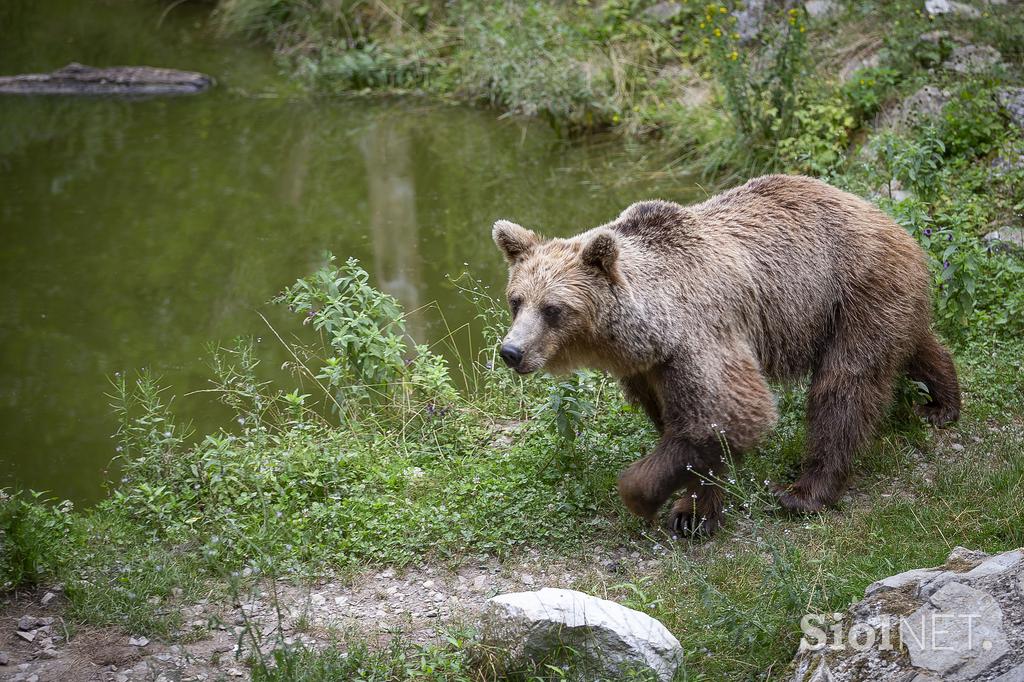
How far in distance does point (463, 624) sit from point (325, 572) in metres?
1.00

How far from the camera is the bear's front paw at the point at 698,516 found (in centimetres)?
524

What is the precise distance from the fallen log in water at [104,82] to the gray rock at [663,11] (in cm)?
625

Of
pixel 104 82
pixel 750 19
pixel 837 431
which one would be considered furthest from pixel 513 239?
pixel 104 82

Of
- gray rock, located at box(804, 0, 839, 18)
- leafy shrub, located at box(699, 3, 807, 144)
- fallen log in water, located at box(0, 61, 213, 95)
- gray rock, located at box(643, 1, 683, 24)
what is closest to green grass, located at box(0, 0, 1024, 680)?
leafy shrub, located at box(699, 3, 807, 144)

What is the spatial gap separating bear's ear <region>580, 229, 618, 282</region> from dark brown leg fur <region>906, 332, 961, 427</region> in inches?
76.5

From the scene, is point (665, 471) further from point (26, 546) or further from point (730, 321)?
point (26, 546)

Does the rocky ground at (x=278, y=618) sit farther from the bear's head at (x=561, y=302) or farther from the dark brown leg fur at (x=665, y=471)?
the bear's head at (x=561, y=302)

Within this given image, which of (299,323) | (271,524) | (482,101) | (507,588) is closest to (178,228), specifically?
(299,323)

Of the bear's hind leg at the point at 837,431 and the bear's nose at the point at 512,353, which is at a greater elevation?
the bear's nose at the point at 512,353

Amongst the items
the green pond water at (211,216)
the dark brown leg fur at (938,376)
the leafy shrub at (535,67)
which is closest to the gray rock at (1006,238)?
the dark brown leg fur at (938,376)

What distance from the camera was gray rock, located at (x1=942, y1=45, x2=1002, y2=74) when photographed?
931 cm

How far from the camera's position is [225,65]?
51.6 feet

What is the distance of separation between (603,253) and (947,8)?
721cm

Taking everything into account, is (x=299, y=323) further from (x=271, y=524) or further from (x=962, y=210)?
(x=962, y=210)
